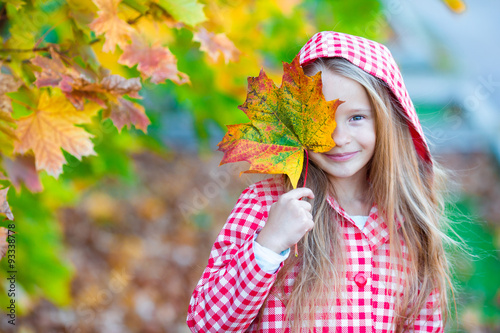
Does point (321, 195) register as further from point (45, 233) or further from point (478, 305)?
point (478, 305)

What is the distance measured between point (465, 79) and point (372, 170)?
16.5 feet

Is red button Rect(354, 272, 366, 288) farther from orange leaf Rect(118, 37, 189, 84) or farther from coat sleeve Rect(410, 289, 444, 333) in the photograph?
orange leaf Rect(118, 37, 189, 84)

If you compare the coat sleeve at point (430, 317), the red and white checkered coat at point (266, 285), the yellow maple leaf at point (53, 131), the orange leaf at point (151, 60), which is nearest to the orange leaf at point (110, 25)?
the orange leaf at point (151, 60)

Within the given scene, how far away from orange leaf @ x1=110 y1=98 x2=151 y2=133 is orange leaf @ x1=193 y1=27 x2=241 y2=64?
0.91 feet

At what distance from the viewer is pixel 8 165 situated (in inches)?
55.0

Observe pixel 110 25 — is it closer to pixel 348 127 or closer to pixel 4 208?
pixel 4 208

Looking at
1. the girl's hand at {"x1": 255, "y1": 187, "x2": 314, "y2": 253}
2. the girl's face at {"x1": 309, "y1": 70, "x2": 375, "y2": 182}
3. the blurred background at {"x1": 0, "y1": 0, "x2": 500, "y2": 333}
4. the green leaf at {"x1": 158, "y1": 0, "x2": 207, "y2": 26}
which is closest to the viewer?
the girl's hand at {"x1": 255, "y1": 187, "x2": 314, "y2": 253}

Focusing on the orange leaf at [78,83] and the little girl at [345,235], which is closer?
the little girl at [345,235]

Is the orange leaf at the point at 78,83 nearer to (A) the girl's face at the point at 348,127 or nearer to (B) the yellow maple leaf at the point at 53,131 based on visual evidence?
(B) the yellow maple leaf at the point at 53,131

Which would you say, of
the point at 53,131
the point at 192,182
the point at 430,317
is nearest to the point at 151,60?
the point at 53,131

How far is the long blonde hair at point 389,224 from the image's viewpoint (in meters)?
1.26

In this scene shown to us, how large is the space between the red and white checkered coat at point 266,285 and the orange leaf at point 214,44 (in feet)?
1.41

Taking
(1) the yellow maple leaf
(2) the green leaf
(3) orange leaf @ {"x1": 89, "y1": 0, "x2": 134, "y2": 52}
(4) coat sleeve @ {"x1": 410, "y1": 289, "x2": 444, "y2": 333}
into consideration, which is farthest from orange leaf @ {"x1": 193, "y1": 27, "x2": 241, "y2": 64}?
(4) coat sleeve @ {"x1": 410, "y1": 289, "x2": 444, "y2": 333}

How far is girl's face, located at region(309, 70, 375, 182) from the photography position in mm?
1223
